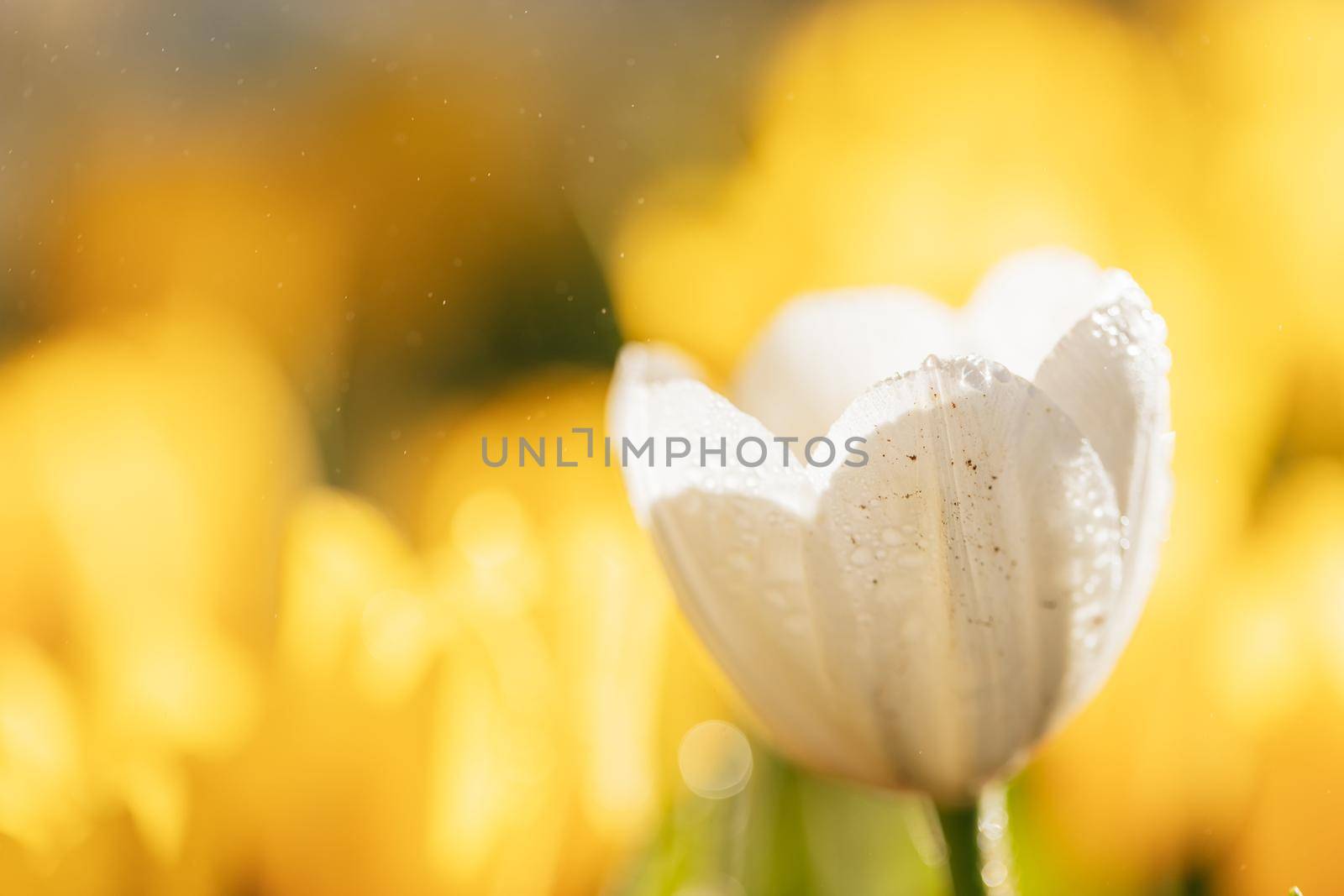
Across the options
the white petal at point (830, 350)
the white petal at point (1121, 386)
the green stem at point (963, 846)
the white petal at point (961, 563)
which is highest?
the white petal at point (830, 350)

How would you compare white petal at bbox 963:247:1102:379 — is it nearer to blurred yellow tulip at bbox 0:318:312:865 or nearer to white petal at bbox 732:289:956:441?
white petal at bbox 732:289:956:441

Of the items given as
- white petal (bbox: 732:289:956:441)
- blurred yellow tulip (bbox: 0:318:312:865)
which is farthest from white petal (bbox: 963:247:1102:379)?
blurred yellow tulip (bbox: 0:318:312:865)

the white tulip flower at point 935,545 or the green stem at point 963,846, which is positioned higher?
the white tulip flower at point 935,545

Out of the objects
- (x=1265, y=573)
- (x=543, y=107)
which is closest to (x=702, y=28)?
(x=543, y=107)

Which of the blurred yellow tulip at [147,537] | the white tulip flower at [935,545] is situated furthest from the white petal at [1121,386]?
the blurred yellow tulip at [147,537]

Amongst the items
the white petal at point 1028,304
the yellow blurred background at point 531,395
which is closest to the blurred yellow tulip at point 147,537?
the yellow blurred background at point 531,395

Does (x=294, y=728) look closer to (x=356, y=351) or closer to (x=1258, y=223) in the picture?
(x=356, y=351)

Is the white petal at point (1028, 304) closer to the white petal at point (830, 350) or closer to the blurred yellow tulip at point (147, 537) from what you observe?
the white petal at point (830, 350)
